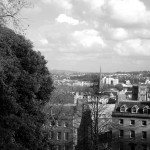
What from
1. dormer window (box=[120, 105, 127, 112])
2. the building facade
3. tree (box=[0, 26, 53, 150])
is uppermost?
tree (box=[0, 26, 53, 150])

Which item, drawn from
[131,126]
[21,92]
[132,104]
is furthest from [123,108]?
[21,92]

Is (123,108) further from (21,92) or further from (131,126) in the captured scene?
(21,92)

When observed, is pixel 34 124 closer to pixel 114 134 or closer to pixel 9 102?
pixel 9 102

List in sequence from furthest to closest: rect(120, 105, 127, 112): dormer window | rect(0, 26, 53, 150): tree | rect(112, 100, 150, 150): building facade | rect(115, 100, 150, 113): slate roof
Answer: rect(120, 105, 127, 112): dormer window, rect(115, 100, 150, 113): slate roof, rect(112, 100, 150, 150): building facade, rect(0, 26, 53, 150): tree

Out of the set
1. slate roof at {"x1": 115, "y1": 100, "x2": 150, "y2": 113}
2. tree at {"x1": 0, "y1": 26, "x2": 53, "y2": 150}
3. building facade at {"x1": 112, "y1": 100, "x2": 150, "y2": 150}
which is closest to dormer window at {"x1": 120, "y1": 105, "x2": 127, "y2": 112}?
building facade at {"x1": 112, "y1": 100, "x2": 150, "y2": 150}

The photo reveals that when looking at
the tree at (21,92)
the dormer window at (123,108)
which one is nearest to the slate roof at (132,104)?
the dormer window at (123,108)

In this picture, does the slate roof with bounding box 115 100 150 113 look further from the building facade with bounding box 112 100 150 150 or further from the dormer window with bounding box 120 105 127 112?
the dormer window with bounding box 120 105 127 112

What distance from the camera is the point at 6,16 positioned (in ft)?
43.8

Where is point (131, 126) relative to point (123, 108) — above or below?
below

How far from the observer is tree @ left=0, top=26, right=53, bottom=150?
16.3 metres

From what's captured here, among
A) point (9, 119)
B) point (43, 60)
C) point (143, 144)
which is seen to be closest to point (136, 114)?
point (143, 144)

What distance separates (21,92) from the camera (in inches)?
700

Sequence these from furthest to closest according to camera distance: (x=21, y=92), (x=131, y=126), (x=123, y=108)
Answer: (x=123, y=108), (x=131, y=126), (x=21, y=92)

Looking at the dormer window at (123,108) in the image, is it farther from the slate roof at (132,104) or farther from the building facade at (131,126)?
the slate roof at (132,104)
